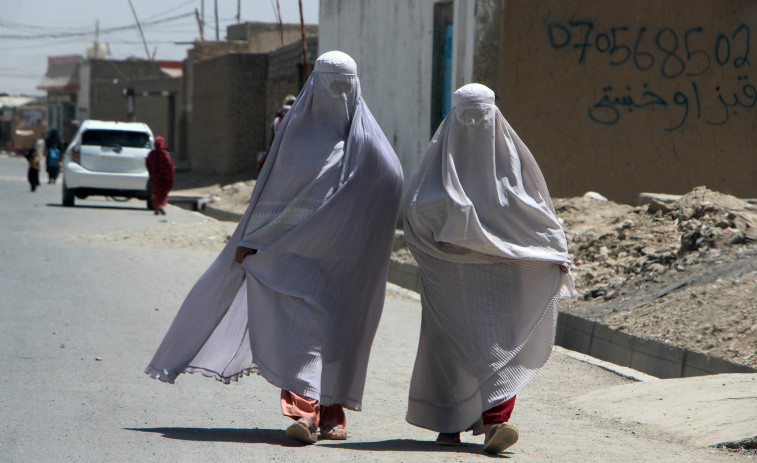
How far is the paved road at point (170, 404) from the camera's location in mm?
4074

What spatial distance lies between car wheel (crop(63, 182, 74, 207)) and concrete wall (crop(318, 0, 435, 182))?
5.81 meters

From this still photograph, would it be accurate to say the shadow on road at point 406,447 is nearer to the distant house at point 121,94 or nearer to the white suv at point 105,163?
the white suv at point 105,163

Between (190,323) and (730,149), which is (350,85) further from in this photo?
(730,149)

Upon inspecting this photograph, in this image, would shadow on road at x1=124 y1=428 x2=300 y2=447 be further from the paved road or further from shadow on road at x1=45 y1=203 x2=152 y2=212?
shadow on road at x1=45 y1=203 x2=152 y2=212

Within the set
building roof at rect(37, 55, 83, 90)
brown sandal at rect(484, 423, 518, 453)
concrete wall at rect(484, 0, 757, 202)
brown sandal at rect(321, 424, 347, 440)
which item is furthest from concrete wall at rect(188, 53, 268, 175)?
building roof at rect(37, 55, 83, 90)

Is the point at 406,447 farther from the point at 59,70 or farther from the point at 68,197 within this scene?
the point at 59,70

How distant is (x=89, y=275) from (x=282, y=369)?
610 cm

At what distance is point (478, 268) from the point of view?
170 inches

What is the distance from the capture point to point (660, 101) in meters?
12.3

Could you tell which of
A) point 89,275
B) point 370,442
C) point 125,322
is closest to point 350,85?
point 370,442

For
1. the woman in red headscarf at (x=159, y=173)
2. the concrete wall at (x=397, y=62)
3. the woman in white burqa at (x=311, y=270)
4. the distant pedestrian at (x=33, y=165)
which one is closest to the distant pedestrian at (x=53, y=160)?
the distant pedestrian at (x=33, y=165)

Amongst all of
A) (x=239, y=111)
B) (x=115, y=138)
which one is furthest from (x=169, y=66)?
(x=115, y=138)

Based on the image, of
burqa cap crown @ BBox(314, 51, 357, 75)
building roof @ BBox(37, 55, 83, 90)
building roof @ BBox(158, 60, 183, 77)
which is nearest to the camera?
burqa cap crown @ BBox(314, 51, 357, 75)

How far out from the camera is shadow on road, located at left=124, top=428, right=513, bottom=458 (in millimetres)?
4188
